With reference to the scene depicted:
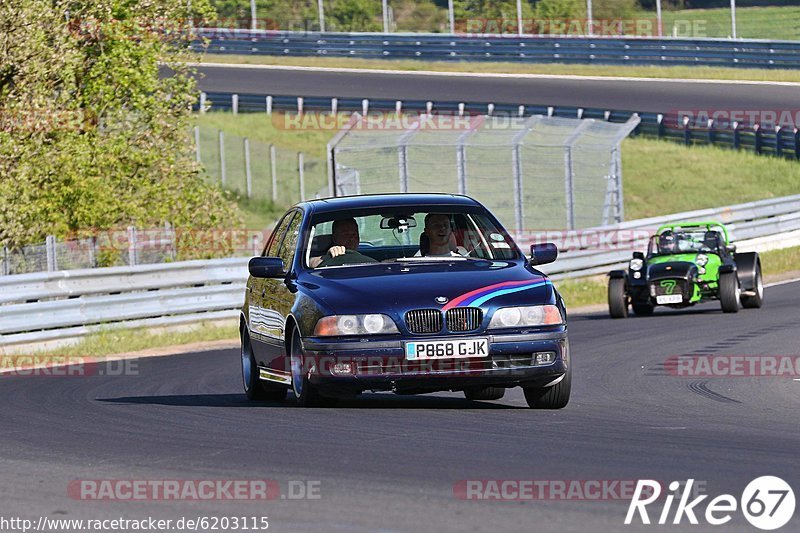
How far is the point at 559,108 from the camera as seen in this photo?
40.3m

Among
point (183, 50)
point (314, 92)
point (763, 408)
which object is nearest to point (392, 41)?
point (314, 92)

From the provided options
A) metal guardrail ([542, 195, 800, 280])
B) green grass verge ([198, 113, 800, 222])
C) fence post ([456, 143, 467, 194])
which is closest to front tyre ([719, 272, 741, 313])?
metal guardrail ([542, 195, 800, 280])

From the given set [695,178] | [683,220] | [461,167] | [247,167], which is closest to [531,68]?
[695,178]

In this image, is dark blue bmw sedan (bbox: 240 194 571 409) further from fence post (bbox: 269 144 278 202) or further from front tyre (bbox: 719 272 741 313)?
fence post (bbox: 269 144 278 202)

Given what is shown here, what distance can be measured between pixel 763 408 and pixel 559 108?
99.8 feet

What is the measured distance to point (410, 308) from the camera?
9742 millimetres

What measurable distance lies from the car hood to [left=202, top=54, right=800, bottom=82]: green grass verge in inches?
1395

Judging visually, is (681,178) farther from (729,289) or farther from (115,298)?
(115,298)

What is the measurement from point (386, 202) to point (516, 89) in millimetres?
33814

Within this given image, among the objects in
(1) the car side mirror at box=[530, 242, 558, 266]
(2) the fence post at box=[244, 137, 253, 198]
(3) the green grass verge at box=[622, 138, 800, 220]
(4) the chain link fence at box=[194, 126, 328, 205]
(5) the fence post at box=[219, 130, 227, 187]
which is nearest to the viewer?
(1) the car side mirror at box=[530, 242, 558, 266]

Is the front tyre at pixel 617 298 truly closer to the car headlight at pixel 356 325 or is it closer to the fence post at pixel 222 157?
the car headlight at pixel 356 325

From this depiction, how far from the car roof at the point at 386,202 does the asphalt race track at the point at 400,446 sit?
140 centimetres

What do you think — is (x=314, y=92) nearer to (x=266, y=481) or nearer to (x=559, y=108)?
(x=559, y=108)

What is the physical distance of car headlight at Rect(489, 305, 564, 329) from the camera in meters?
9.80
